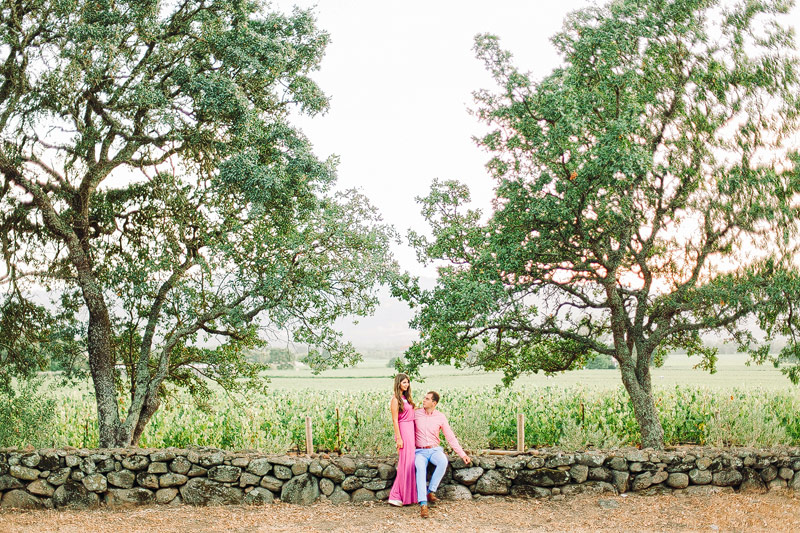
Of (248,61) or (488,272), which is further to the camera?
(248,61)

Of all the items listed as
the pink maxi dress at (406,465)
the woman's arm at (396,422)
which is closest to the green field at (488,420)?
the pink maxi dress at (406,465)

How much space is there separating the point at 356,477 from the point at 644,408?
20.4 ft

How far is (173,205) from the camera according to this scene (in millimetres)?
12891

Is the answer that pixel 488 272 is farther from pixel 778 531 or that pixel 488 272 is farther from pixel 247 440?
pixel 247 440

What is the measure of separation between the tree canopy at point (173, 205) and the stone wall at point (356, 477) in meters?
2.14

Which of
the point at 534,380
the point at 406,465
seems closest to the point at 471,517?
the point at 406,465

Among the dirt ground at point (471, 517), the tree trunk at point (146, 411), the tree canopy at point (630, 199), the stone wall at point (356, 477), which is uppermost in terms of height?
the tree canopy at point (630, 199)

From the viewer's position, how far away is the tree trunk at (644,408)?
41.1 feet

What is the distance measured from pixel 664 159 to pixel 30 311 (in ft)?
44.4

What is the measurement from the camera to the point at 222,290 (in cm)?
1273

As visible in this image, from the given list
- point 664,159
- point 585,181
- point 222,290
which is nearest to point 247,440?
point 222,290

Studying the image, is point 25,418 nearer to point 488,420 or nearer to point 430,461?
point 430,461

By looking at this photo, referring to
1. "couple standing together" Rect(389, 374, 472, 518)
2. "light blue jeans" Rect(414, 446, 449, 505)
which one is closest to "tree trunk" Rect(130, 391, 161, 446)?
"couple standing together" Rect(389, 374, 472, 518)

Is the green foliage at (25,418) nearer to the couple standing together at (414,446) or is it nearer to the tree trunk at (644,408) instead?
the couple standing together at (414,446)
